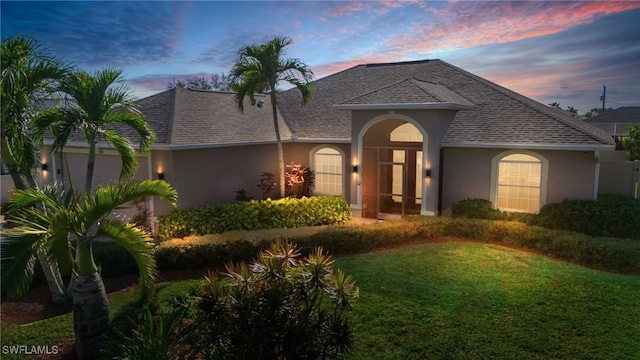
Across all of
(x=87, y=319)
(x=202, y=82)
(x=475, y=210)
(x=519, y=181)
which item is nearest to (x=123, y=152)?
(x=87, y=319)

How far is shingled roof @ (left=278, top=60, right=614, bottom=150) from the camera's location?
13797 mm

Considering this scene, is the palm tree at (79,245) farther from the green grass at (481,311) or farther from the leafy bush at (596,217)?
the leafy bush at (596,217)

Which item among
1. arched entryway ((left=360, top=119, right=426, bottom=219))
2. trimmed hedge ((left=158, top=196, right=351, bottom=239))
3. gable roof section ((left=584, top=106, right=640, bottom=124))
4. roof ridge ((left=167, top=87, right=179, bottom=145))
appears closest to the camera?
trimmed hedge ((left=158, top=196, right=351, bottom=239))

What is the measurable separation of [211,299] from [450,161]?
11.9 metres

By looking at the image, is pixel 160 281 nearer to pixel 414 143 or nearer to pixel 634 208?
pixel 414 143

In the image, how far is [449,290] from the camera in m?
8.09

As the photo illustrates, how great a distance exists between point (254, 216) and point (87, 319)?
27.1 ft

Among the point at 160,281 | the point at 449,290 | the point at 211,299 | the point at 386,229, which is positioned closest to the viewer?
the point at 211,299

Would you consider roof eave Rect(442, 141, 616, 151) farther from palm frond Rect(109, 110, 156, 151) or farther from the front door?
palm frond Rect(109, 110, 156, 151)

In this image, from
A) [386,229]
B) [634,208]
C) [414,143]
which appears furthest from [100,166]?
[634,208]

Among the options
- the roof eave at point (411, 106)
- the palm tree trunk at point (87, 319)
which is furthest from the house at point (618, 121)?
the palm tree trunk at point (87, 319)

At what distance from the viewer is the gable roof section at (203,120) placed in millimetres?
14328

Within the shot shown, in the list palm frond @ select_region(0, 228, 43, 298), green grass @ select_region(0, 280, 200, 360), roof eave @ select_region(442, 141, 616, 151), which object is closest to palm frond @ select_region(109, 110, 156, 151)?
green grass @ select_region(0, 280, 200, 360)

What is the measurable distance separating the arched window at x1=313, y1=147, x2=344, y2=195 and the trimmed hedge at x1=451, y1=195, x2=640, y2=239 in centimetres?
613
